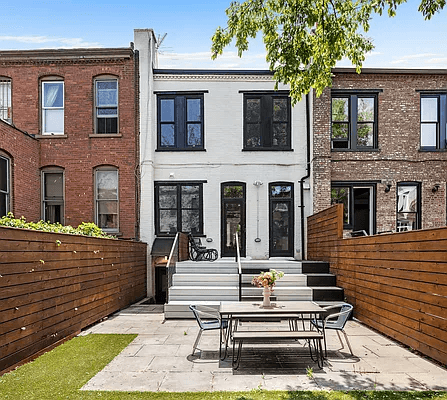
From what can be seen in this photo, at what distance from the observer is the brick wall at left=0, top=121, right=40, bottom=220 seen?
39.8 ft

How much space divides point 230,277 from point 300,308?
4.45 m

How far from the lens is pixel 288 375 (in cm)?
553

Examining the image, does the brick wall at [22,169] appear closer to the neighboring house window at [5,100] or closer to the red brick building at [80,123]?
the red brick building at [80,123]

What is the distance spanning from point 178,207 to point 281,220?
12.0ft

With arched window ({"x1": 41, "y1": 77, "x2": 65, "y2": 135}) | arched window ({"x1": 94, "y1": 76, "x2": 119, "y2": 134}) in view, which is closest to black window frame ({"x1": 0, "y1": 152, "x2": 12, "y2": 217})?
arched window ({"x1": 41, "y1": 77, "x2": 65, "y2": 135})

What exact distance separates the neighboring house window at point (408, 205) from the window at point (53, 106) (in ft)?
39.0

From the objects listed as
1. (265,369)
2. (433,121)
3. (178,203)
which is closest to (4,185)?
(178,203)

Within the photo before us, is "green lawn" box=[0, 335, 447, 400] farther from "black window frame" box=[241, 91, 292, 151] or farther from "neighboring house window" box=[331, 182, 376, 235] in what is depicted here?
"black window frame" box=[241, 91, 292, 151]

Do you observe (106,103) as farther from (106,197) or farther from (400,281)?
(400,281)

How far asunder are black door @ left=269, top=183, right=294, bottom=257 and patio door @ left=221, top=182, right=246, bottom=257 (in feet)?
3.43

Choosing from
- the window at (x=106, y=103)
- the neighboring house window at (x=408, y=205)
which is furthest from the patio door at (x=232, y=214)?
the neighboring house window at (x=408, y=205)

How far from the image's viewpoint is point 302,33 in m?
7.05

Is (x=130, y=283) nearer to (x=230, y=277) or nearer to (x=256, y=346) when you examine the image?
(x=230, y=277)

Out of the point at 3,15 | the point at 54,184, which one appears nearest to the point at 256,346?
the point at 3,15
